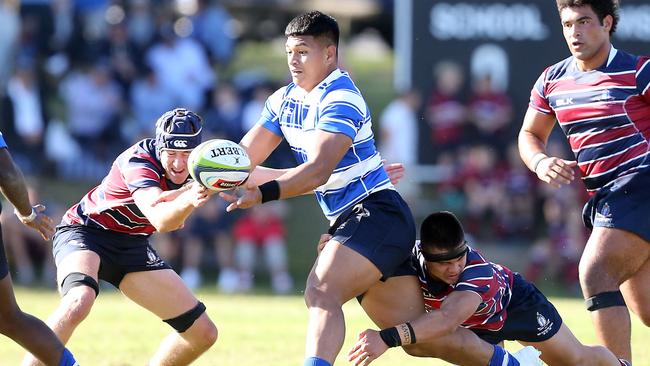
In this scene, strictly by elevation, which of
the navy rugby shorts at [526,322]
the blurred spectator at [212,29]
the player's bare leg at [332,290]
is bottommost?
the blurred spectator at [212,29]

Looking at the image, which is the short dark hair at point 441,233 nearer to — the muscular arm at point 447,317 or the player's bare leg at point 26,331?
the muscular arm at point 447,317

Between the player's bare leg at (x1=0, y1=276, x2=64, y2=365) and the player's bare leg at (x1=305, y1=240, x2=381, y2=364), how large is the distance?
1.45 m

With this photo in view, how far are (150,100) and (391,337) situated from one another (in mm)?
10829

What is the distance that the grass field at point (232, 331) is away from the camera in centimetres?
897

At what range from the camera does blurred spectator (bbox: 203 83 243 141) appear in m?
15.9

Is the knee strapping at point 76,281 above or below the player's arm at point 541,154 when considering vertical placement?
below

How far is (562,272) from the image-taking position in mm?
15812

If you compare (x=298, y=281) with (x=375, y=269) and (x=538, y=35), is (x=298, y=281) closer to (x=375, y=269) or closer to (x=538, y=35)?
(x=538, y=35)

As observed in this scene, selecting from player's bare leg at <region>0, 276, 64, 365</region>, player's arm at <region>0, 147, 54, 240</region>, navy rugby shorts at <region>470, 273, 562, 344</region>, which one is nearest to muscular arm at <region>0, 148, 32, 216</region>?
player's arm at <region>0, 147, 54, 240</region>

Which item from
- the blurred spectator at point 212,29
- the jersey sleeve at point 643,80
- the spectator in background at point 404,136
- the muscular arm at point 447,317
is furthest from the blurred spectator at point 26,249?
the jersey sleeve at point 643,80

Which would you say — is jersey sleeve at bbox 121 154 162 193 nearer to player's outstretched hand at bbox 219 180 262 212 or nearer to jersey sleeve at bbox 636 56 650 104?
player's outstretched hand at bbox 219 180 262 212

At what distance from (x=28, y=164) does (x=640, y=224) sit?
1120 cm

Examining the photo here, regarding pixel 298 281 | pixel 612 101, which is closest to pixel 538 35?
pixel 298 281

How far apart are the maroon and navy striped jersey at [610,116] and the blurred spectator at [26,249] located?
9.70 m
